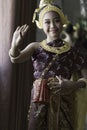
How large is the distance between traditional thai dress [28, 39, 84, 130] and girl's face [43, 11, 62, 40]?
0.03 metres

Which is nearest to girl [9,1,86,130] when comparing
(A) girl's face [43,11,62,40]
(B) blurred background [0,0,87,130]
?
(A) girl's face [43,11,62,40]

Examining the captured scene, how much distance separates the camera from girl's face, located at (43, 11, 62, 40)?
5.02 ft

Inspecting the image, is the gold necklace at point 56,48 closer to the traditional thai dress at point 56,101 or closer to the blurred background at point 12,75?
the traditional thai dress at point 56,101

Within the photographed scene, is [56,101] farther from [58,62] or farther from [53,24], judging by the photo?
[53,24]

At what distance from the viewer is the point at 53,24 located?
153 cm

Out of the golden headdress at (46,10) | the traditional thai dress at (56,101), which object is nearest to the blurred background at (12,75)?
the golden headdress at (46,10)

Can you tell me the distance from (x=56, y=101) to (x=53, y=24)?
32 cm

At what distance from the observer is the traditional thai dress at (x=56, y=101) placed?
1481 mm

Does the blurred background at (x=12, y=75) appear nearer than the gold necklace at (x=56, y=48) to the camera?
No

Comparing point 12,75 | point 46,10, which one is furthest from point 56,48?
point 12,75

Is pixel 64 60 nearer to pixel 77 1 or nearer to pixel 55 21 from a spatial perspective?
pixel 55 21

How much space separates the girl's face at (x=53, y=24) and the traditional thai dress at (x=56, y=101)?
3 cm

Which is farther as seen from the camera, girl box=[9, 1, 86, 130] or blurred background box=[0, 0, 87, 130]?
blurred background box=[0, 0, 87, 130]

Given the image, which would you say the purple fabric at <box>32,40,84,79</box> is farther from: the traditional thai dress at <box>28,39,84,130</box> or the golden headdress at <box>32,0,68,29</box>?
the golden headdress at <box>32,0,68,29</box>
